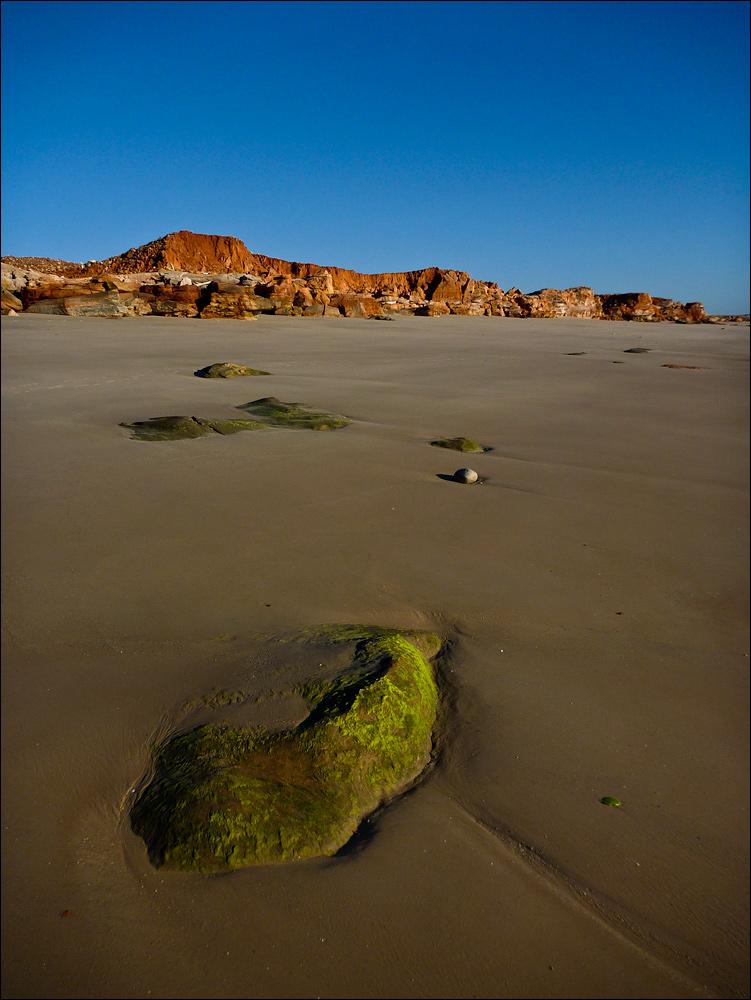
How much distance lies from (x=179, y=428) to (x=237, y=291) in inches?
552

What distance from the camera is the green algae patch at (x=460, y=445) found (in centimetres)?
362

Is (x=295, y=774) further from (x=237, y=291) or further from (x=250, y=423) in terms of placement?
(x=237, y=291)

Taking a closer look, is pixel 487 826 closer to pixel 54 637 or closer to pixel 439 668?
pixel 439 668

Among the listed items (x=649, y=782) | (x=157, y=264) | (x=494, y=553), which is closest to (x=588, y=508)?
(x=494, y=553)

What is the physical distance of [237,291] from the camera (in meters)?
16.4

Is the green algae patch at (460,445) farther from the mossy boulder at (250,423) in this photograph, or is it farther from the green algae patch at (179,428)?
the green algae patch at (179,428)

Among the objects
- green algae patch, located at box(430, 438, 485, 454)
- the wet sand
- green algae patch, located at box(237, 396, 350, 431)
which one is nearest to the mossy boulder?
green algae patch, located at box(237, 396, 350, 431)

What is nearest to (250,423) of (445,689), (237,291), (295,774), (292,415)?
(292,415)

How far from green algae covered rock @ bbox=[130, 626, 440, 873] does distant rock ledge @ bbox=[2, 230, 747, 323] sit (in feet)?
49.0

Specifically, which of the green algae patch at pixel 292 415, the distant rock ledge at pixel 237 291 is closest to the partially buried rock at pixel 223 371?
the green algae patch at pixel 292 415

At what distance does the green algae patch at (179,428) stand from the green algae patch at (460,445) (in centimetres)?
124

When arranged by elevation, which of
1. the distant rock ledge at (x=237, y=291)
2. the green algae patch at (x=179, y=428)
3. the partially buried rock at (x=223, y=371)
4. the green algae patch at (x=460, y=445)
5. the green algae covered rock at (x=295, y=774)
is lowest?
the green algae covered rock at (x=295, y=774)

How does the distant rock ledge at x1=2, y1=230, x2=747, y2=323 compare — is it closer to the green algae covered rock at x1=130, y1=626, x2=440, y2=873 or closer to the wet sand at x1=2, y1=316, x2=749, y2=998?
the wet sand at x1=2, y1=316, x2=749, y2=998

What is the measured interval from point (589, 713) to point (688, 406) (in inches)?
171
